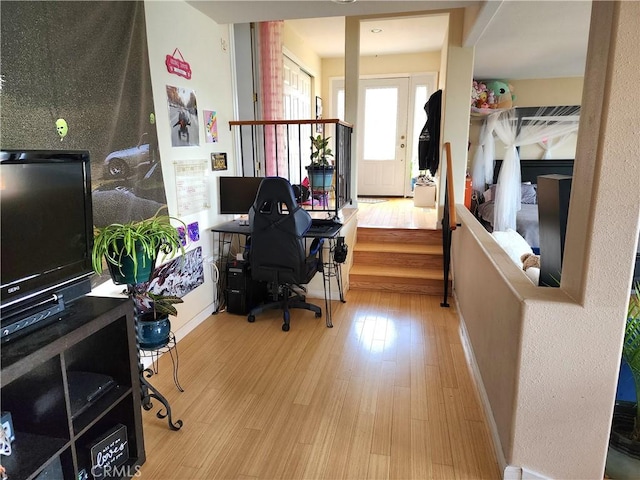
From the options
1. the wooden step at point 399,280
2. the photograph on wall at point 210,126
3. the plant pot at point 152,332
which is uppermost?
the photograph on wall at point 210,126

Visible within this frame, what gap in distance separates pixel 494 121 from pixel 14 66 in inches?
235

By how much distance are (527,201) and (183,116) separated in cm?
530

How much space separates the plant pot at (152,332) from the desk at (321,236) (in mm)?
1269

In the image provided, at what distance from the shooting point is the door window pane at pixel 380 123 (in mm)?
6738

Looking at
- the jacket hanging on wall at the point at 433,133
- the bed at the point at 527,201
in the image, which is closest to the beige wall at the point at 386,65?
the jacket hanging on wall at the point at 433,133

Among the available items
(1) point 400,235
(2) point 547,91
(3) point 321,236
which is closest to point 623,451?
(3) point 321,236

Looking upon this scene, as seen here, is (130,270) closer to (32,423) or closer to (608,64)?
(32,423)

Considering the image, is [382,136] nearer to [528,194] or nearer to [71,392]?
[528,194]

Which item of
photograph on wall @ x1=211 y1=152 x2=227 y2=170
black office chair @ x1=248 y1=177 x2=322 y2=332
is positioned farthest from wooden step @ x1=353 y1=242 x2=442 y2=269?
photograph on wall @ x1=211 y1=152 x2=227 y2=170

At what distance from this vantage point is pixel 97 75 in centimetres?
198

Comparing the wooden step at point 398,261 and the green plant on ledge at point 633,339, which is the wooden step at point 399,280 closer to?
the wooden step at point 398,261

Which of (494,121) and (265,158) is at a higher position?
(494,121)

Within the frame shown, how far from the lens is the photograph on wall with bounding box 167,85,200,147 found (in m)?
2.64

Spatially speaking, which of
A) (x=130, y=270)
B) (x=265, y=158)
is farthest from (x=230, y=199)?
(x=130, y=270)
